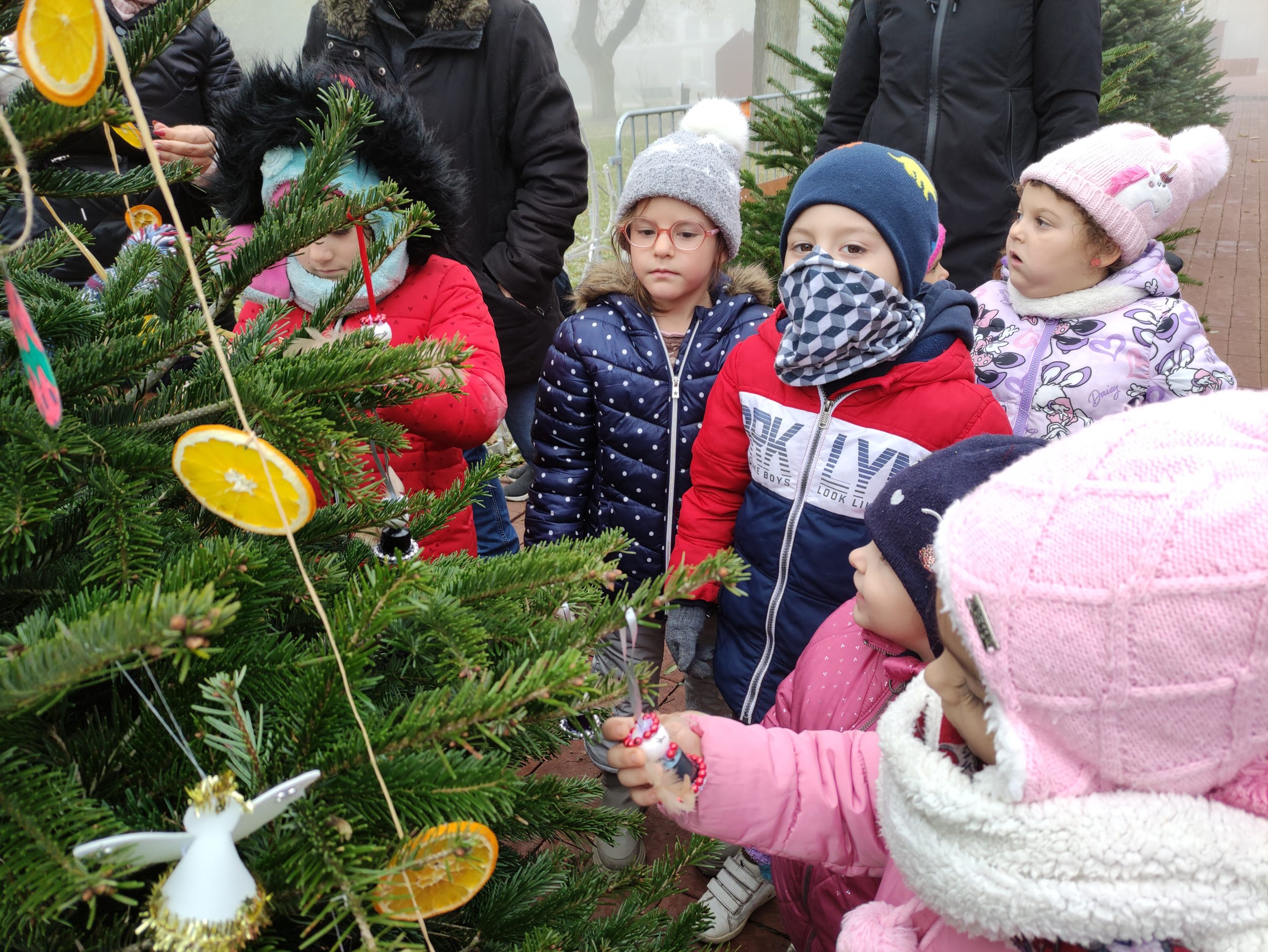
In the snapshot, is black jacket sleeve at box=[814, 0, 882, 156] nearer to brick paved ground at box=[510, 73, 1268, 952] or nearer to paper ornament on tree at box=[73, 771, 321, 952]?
brick paved ground at box=[510, 73, 1268, 952]

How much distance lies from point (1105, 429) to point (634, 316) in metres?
1.76

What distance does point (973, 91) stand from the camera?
3.35 metres

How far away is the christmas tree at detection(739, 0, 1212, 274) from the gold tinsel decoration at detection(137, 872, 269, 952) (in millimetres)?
2438

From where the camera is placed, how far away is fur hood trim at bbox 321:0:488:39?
3.04m

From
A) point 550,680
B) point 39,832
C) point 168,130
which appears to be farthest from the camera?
point 168,130

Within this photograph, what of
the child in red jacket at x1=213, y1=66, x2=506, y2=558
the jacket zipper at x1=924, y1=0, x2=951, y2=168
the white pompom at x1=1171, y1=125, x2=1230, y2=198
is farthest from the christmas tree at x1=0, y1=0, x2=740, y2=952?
the jacket zipper at x1=924, y1=0, x2=951, y2=168

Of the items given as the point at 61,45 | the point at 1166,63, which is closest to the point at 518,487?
the point at 61,45

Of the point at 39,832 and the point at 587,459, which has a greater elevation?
the point at 39,832

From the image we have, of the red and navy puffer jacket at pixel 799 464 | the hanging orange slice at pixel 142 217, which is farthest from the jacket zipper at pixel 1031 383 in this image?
the hanging orange slice at pixel 142 217

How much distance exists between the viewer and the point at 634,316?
101 inches

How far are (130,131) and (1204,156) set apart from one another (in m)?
3.17

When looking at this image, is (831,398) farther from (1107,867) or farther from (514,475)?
A: (514,475)

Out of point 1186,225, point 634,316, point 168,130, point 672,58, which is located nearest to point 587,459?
point 634,316

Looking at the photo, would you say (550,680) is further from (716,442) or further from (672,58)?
(672,58)
